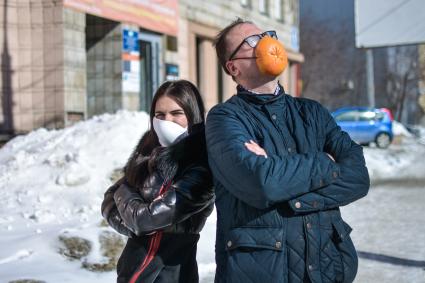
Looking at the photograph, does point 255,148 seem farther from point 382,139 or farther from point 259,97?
point 382,139

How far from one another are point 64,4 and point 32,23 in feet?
2.44

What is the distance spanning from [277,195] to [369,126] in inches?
859

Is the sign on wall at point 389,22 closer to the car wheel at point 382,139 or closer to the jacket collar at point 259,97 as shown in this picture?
the jacket collar at point 259,97

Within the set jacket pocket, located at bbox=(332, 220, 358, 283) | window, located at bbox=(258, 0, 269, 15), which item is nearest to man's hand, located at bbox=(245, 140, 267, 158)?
jacket pocket, located at bbox=(332, 220, 358, 283)

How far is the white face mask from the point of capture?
291cm

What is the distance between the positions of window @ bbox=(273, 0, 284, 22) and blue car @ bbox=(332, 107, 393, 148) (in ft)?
15.5

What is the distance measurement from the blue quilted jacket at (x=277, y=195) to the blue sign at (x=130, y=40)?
11.8 metres

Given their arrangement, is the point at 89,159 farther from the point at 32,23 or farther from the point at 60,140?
the point at 32,23

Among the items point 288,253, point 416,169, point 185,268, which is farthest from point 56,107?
point 288,253

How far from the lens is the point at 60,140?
31.3 ft

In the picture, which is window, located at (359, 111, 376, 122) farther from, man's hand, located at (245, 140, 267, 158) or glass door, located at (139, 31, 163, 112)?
man's hand, located at (245, 140, 267, 158)

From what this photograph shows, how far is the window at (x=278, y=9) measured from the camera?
80.0 feet

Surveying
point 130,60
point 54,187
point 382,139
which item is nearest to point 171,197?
point 54,187

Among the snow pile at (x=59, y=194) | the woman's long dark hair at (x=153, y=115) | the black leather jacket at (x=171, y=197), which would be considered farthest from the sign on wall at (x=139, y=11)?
the black leather jacket at (x=171, y=197)
